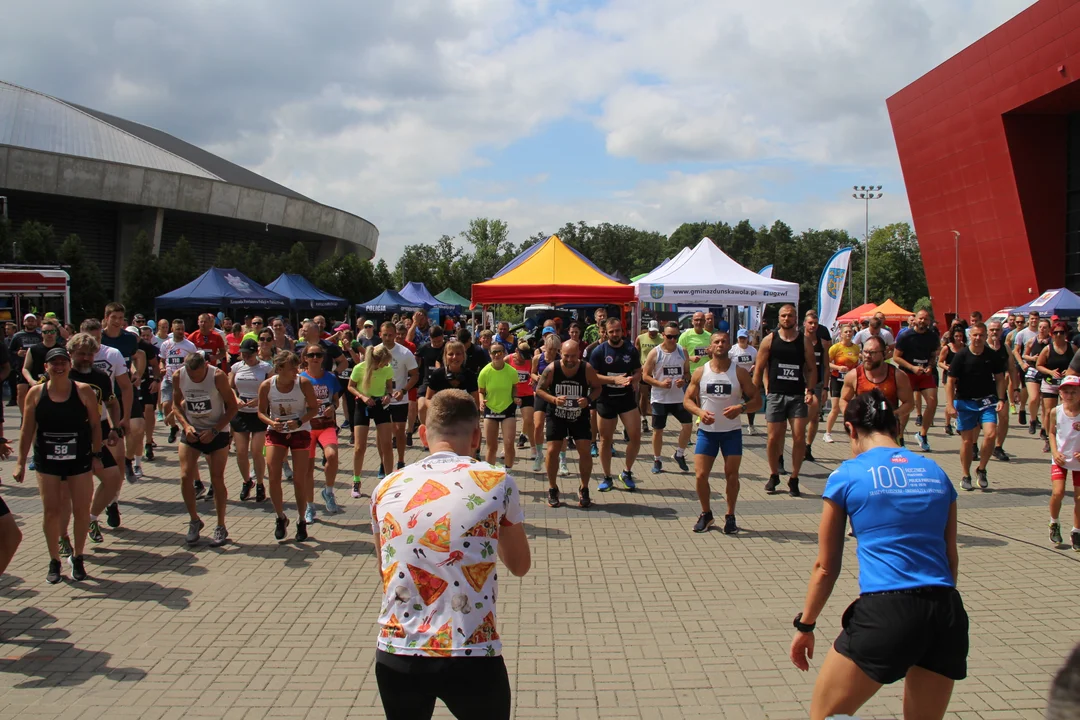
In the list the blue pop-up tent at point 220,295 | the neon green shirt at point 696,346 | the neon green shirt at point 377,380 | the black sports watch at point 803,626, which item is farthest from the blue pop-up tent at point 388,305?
the black sports watch at point 803,626

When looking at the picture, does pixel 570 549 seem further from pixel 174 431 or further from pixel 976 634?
pixel 174 431

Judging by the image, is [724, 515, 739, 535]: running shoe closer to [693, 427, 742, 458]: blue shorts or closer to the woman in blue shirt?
[693, 427, 742, 458]: blue shorts

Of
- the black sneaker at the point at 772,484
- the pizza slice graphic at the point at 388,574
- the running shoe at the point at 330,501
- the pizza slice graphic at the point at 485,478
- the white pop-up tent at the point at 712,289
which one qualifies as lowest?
the running shoe at the point at 330,501

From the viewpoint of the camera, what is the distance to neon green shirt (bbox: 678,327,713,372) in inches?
452

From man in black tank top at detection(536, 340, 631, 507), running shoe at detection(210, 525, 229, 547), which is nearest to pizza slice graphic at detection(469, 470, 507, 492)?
running shoe at detection(210, 525, 229, 547)

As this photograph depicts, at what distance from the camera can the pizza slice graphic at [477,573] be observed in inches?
99.0

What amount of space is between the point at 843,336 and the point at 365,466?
24.7 feet

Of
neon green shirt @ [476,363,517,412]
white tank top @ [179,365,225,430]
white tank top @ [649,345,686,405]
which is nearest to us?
A: white tank top @ [179,365,225,430]

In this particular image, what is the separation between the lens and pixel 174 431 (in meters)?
12.9

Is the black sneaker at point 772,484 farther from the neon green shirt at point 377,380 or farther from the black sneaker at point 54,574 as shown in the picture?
the black sneaker at point 54,574

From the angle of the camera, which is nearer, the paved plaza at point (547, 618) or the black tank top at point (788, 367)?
the paved plaza at point (547, 618)

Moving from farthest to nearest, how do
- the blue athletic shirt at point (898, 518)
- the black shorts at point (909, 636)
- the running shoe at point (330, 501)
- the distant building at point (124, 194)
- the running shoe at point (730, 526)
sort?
the distant building at point (124, 194) → the running shoe at point (330, 501) → the running shoe at point (730, 526) → the blue athletic shirt at point (898, 518) → the black shorts at point (909, 636)

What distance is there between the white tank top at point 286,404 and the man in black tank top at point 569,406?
2.47 meters

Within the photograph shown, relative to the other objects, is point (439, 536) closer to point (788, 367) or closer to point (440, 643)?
point (440, 643)
